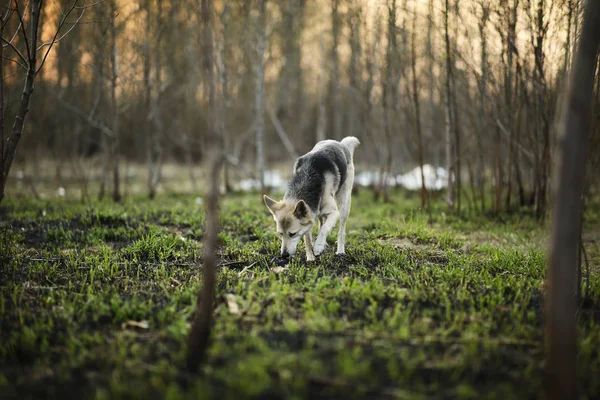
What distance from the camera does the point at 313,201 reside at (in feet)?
18.8

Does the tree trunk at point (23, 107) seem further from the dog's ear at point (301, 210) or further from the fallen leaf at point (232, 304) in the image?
the dog's ear at point (301, 210)

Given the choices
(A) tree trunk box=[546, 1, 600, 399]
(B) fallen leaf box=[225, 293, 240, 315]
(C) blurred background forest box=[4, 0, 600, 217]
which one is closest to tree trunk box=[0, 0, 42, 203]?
(C) blurred background forest box=[4, 0, 600, 217]

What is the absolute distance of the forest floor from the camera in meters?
2.89

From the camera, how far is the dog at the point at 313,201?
5445 millimetres

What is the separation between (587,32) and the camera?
2.84 m

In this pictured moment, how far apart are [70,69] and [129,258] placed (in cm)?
1052

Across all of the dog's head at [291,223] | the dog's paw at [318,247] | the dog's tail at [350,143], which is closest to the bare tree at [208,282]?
the dog's head at [291,223]

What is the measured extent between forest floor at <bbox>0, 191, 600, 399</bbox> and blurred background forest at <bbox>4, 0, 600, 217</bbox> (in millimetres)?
1660

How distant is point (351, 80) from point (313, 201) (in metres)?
8.53

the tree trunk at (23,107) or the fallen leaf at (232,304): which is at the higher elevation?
the tree trunk at (23,107)

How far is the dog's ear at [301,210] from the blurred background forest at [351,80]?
1511 millimetres

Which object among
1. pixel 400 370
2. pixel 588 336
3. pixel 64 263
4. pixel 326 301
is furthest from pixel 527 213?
pixel 64 263

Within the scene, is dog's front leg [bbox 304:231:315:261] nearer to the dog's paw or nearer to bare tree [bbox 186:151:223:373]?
the dog's paw

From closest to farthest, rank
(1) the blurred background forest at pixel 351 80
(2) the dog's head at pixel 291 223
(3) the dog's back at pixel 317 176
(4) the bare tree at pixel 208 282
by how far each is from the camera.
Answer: (4) the bare tree at pixel 208 282 < (2) the dog's head at pixel 291 223 < (3) the dog's back at pixel 317 176 < (1) the blurred background forest at pixel 351 80
